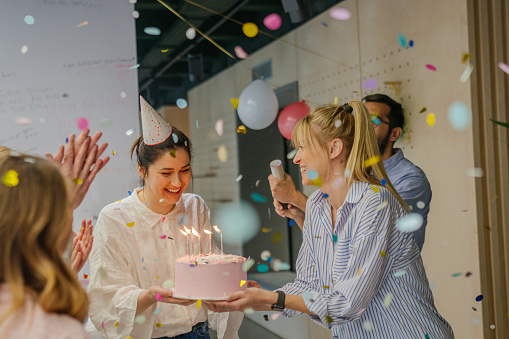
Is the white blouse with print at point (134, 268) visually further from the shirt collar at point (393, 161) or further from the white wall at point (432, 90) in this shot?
the white wall at point (432, 90)

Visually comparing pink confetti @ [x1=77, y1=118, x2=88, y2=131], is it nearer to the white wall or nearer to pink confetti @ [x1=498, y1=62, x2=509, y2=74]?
the white wall

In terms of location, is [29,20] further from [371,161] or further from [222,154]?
[222,154]

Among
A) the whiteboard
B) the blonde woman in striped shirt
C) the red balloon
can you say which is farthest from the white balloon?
the blonde woman in striped shirt

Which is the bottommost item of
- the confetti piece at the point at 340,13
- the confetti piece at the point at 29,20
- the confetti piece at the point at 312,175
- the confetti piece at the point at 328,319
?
the confetti piece at the point at 328,319

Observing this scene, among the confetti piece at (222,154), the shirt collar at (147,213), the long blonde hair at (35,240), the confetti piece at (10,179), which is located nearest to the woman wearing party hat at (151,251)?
the shirt collar at (147,213)

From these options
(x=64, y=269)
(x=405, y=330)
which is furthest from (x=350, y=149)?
(x=64, y=269)

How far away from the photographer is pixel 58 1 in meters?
2.79

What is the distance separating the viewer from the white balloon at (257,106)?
3.27 metres

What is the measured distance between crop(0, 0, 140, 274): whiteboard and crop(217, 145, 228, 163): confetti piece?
2.88 meters

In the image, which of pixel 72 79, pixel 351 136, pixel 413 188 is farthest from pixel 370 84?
pixel 72 79

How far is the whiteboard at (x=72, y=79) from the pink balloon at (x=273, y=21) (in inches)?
66.5

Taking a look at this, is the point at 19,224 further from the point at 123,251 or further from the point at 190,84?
the point at 190,84

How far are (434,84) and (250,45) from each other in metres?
2.65

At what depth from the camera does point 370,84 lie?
130 inches
